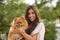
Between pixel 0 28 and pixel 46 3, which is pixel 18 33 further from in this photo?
pixel 46 3

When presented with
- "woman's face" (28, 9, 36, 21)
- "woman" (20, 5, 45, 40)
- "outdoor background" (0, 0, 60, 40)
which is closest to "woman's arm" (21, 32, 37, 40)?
"woman" (20, 5, 45, 40)

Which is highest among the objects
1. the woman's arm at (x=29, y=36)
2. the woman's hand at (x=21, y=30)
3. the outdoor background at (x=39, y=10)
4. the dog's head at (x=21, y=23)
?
the dog's head at (x=21, y=23)

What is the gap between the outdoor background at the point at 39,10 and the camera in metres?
5.26

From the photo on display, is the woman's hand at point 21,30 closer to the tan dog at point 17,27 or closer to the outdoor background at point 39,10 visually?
A: the tan dog at point 17,27

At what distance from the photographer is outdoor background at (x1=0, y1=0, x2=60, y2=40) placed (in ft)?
17.3

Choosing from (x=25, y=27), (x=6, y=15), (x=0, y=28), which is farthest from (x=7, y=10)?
(x=25, y=27)

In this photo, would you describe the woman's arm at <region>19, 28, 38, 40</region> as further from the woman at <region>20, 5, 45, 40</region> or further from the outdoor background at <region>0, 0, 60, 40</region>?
the outdoor background at <region>0, 0, 60, 40</region>

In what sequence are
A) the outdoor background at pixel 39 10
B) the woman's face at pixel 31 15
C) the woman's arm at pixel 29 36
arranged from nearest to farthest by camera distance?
the woman's arm at pixel 29 36 → the woman's face at pixel 31 15 → the outdoor background at pixel 39 10

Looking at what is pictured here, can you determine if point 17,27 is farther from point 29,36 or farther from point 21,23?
point 29,36

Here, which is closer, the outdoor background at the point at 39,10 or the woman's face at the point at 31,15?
the woman's face at the point at 31,15

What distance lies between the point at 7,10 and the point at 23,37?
130 inches

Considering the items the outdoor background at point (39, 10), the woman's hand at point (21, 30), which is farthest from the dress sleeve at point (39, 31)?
the outdoor background at point (39, 10)

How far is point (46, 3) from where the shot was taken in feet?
18.8

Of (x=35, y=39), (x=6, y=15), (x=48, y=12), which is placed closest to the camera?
(x=35, y=39)
